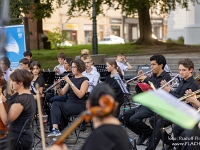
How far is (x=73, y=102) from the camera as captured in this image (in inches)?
295

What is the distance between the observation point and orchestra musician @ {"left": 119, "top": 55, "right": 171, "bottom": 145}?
6.87 m

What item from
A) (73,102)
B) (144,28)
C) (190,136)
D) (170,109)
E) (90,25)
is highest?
(90,25)

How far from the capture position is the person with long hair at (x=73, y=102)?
7.31 metres

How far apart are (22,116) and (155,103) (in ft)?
10.2

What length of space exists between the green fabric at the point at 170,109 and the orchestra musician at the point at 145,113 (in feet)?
14.4

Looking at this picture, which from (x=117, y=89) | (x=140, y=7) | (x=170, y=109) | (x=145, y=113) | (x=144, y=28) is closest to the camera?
(x=170, y=109)

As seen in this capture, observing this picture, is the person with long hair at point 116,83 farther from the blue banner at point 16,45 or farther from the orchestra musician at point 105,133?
the orchestra musician at point 105,133

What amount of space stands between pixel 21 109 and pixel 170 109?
3.10 metres

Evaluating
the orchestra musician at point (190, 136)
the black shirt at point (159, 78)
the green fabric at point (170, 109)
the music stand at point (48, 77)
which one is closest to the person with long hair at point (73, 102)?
the black shirt at point (159, 78)

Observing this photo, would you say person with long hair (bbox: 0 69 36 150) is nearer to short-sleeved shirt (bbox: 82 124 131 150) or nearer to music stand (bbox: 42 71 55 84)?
short-sleeved shirt (bbox: 82 124 131 150)

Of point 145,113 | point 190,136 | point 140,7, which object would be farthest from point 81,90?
point 140,7

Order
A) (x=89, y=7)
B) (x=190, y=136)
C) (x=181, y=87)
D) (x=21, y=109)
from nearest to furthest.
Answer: (x=21, y=109)
(x=190, y=136)
(x=181, y=87)
(x=89, y=7)

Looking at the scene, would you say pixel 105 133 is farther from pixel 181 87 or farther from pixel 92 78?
pixel 92 78

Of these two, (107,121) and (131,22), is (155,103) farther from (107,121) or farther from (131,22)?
(131,22)
